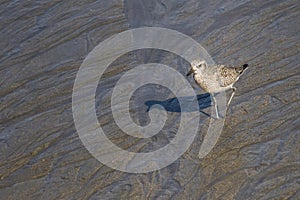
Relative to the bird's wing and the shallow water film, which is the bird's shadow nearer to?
the shallow water film

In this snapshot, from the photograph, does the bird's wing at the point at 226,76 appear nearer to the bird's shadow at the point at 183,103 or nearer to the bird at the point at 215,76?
the bird at the point at 215,76

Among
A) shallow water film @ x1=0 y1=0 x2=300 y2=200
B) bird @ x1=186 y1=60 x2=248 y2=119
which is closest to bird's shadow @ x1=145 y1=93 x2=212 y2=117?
shallow water film @ x1=0 y1=0 x2=300 y2=200

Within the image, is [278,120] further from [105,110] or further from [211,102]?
[105,110]

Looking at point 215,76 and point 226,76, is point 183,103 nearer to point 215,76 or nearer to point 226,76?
point 215,76

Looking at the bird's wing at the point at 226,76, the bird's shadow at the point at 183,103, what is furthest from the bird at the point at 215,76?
the bird's shadow at the point at 183,103

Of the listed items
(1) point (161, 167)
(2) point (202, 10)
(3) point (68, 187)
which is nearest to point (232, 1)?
(2) point (202, 10)

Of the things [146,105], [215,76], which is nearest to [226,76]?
[215,76]
